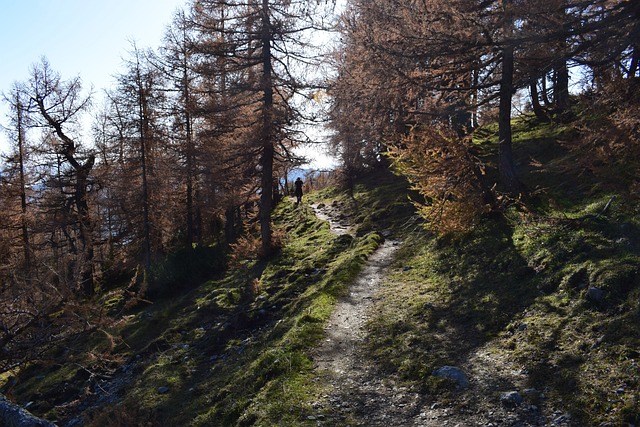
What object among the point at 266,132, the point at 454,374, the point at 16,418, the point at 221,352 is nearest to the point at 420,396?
the point at 454,374

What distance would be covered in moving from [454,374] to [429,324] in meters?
1.95

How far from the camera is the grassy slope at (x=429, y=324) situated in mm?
6215

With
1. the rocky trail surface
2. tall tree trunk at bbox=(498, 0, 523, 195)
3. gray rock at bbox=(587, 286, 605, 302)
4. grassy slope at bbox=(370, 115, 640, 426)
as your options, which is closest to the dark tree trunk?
tall tree trunk at bbox=(498, 0, 523, 195)

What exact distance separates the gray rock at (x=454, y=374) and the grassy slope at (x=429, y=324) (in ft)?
0.59

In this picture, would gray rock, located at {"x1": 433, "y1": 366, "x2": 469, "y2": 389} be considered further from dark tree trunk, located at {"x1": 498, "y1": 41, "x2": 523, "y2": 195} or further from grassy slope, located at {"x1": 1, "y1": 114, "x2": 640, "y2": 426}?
dark tree trunk, located at {"x1": 498, "y1": 41, "x2": 523, "y2": 195}

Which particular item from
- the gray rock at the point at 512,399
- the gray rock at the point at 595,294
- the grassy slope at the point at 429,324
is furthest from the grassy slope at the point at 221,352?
the gray rock at the point at 595,294

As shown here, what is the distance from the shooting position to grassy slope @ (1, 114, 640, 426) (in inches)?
245

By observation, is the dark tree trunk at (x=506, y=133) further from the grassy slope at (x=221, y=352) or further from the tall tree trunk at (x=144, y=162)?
the tall tree trunk at (x=144, y=162)

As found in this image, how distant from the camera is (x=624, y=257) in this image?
7.27 m

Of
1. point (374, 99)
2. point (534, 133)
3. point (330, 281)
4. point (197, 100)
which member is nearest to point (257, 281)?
point (330, 281)

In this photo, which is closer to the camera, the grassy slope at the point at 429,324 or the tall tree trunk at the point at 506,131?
the grassy slope at the point at 429,324

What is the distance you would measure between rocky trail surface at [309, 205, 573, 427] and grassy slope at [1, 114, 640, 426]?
21cm

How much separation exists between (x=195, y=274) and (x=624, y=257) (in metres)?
15.8

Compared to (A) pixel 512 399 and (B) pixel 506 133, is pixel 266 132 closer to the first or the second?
(B) pixel 506 133
